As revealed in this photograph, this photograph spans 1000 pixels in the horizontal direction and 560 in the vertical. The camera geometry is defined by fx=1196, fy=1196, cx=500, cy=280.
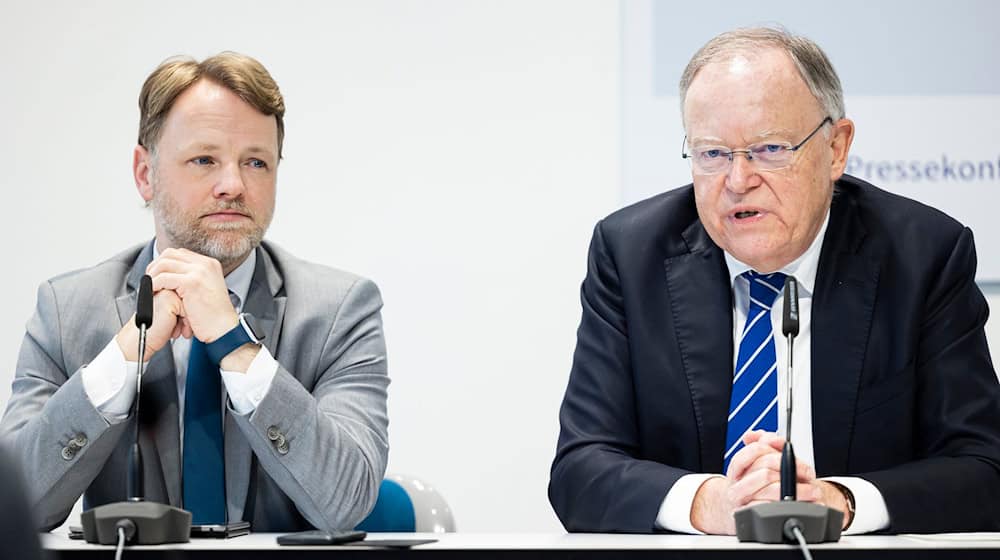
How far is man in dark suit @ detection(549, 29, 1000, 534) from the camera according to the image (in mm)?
2291

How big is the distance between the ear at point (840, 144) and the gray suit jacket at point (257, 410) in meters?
1.00

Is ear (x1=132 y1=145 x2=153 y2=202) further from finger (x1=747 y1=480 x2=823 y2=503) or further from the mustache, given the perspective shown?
finger (x1=747 y1=480 x2=823 y2=503)

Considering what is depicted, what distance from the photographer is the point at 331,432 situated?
7.37 ft

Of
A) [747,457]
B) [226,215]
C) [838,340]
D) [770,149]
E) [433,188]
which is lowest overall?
[747,457]

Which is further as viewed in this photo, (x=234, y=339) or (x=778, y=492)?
(x=234, y=339)

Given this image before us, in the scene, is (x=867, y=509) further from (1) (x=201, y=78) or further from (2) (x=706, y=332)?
(1) (x=201, y=78)

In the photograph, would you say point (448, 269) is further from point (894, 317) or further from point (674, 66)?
point (894, 317)

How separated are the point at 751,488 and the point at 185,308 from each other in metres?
1.12

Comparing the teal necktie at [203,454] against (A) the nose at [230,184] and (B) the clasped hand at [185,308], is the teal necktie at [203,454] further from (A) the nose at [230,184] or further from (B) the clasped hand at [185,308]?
(A) the nose at [230,184]

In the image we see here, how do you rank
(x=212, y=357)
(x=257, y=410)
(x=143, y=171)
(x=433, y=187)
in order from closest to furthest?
(x=257, y=410), (x=212, y=357), (x=143, y=171), (x=433, y=187)

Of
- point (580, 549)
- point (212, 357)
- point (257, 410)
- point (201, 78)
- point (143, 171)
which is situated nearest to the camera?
point (580, 549)

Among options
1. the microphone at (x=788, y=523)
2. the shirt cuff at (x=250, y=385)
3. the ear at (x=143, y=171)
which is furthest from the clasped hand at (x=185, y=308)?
the microphone at (x=788, y=523)

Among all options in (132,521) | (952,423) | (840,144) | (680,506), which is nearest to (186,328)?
(132,521)

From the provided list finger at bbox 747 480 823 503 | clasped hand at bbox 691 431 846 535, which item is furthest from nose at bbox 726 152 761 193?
finger at bbox 747 480 823 503
